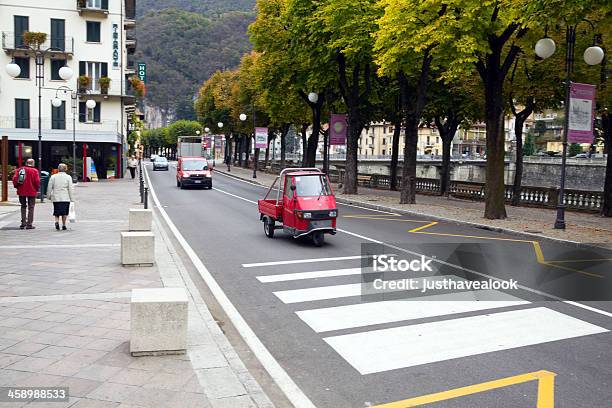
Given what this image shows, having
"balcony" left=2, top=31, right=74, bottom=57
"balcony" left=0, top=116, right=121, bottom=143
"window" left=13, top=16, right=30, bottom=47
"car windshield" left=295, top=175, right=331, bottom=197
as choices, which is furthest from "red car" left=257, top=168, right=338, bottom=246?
"window" left=13, top=16, right=30, bottom=47

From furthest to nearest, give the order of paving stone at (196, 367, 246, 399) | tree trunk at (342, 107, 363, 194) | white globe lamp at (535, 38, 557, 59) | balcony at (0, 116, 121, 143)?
balcony at (0, 116, 121, 143) < tree trunk at (342, 107, 363, 194) < white globe lamp at (535, 38, 557, 59) < paving stone at (196, 367, 246, 399)

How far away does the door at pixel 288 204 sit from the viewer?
15086 mm

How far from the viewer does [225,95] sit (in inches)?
3081

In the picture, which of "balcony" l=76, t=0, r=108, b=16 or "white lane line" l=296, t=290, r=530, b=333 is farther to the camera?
"balcony" l=76, t=0, r=108, b=16

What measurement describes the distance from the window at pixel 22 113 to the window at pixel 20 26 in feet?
14.2

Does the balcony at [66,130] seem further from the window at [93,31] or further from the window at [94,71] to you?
the window at [93,31]

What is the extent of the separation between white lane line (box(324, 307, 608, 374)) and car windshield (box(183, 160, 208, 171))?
104 feet

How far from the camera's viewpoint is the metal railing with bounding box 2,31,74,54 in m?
44.3

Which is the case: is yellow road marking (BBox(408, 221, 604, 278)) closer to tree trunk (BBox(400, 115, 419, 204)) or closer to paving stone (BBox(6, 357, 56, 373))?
tree trunk (BBox(400, 115, 419, 204))

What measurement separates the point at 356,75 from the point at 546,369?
26440 mm

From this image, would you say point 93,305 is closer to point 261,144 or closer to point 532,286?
point 532,286

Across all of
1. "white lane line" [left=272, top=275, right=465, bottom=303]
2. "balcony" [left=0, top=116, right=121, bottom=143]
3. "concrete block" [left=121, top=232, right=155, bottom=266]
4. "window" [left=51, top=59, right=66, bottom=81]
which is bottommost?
"white lane line" [left=272, top=275, right=465, bottom=303]

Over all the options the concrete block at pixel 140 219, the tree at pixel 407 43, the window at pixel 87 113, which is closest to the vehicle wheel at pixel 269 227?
the concrete block at pixel 140 219

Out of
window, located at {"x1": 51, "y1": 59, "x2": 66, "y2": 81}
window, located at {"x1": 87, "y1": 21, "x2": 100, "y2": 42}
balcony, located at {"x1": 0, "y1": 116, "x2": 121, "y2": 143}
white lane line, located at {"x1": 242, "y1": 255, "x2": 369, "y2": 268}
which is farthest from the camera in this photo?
window, located at {"x1": 87, "y1": 21, "x2": 100, "y2": 42}
